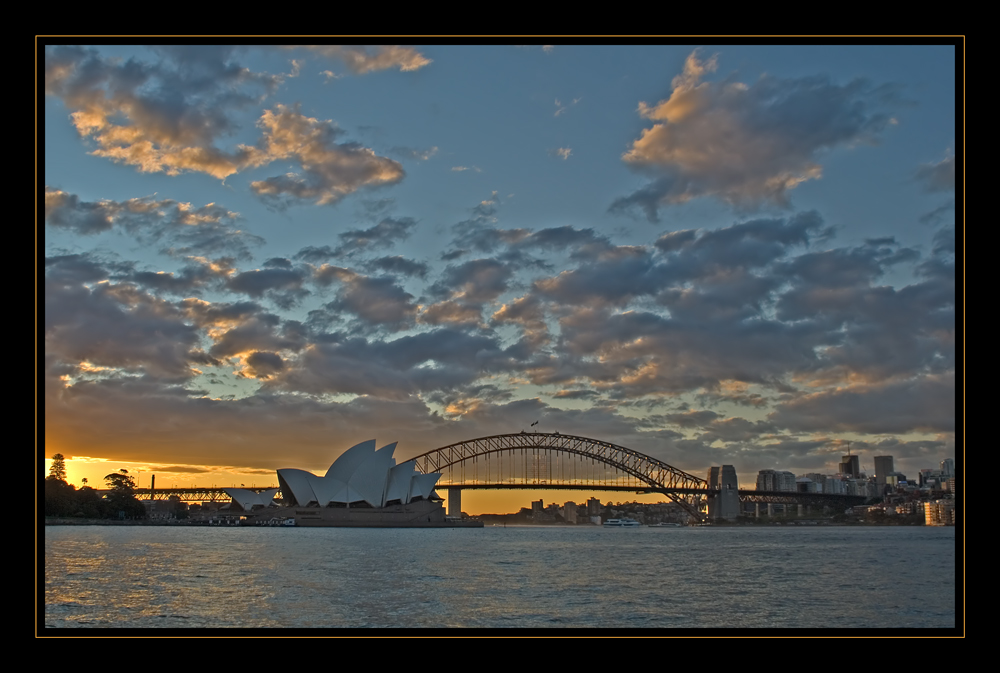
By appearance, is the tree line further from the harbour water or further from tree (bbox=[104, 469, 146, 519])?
the harbour water

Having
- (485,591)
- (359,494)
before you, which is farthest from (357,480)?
(485,591)

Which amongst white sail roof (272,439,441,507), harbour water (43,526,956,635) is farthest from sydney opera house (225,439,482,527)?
harbour water (43,526,956,635)

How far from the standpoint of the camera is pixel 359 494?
294 ft

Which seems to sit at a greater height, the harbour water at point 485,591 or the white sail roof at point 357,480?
the harbour water at point 485,591

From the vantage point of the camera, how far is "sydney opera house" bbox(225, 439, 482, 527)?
291 feet

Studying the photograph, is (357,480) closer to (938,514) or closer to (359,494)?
(359,494)

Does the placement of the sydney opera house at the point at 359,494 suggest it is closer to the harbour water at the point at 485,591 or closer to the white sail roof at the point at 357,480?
the white sail roof at the point at 357,480

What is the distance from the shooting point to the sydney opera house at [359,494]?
3492 inches

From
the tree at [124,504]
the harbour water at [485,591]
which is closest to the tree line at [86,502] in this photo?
the tree at [124,504]

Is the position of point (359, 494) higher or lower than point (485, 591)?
lower

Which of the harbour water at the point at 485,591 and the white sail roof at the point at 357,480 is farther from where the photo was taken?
the white sail roof at the point at 357,480
